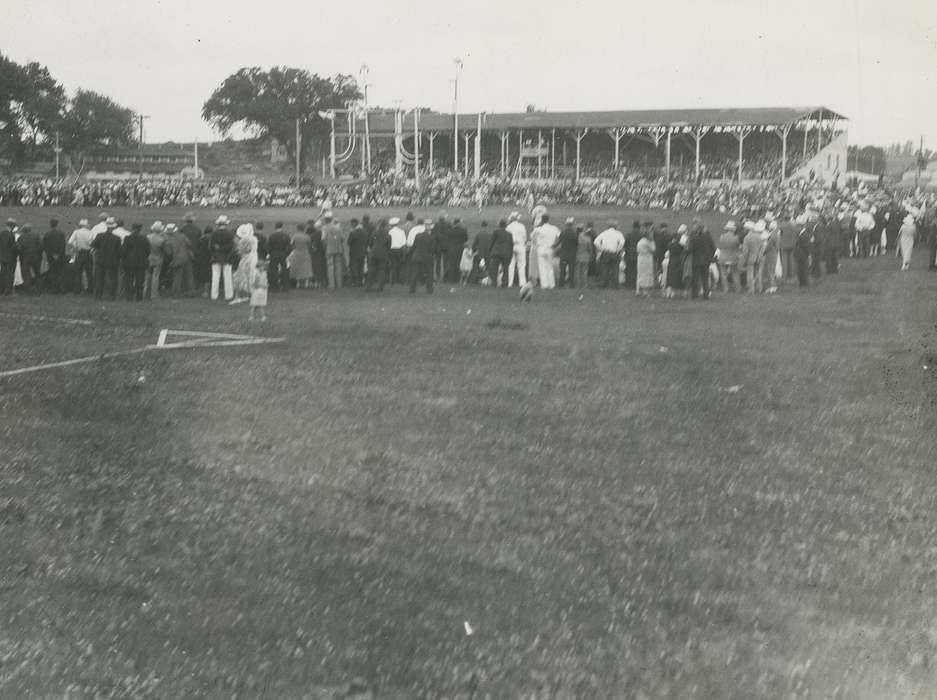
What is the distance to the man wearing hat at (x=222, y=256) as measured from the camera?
69.8 ft

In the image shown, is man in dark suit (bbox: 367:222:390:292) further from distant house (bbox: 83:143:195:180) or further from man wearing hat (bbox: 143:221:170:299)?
distant house (bbox: 83:143:195:180)

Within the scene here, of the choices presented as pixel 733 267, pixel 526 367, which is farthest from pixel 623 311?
pixel 526 367

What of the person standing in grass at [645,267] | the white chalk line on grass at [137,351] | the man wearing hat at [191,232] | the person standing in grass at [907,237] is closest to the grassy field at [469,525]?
the white chalk line on grass at [137,351]

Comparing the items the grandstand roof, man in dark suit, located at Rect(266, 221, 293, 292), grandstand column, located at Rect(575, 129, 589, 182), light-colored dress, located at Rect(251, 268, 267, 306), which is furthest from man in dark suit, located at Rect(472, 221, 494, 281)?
the grandstand roof

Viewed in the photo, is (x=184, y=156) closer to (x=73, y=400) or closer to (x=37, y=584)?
(x=73, y=400)

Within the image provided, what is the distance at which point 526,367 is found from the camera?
13602 mm

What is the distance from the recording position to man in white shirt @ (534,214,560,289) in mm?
23688

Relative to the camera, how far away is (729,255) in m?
23.2

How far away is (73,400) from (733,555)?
6957mm

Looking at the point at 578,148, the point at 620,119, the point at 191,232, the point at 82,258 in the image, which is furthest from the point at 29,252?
the point at 620,119

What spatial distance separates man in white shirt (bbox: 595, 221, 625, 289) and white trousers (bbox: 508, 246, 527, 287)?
5.08 feet

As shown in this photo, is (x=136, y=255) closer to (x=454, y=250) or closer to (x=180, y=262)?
(x=180, y=262)

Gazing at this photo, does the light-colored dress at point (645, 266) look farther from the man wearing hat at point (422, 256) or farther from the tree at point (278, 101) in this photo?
the tree at point (278, 101)

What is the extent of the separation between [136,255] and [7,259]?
9.78 feet
